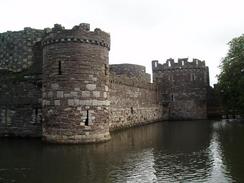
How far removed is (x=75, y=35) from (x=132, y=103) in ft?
45.5

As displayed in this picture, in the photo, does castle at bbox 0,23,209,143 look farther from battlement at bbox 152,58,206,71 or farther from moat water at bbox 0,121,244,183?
battlement at bbox 152,58,206,71

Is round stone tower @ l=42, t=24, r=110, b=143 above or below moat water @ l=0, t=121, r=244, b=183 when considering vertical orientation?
above

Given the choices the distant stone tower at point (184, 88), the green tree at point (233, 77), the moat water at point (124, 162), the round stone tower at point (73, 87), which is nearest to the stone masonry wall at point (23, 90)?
the round stone tower at point (73, 87)

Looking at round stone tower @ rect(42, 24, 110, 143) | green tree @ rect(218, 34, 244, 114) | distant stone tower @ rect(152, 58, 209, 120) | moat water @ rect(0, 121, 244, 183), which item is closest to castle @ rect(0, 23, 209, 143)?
round stone tower @ rect(42, 24, 110, 143)

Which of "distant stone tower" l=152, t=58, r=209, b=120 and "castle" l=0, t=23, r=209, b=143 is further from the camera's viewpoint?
"distant stone tower" l=152, t=58, r=209, b=120

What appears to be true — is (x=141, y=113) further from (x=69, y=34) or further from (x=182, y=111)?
(x=69, y=34)

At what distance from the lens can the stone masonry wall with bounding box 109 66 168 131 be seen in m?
25.3

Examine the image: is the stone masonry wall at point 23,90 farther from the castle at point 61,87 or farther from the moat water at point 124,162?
the moat water at point 124,162

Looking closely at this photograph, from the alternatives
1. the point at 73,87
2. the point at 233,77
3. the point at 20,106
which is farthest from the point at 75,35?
the point at 233,77

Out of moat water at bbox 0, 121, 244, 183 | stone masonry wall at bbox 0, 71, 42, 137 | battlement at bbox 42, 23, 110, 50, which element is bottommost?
moat water at bbox 0, 121, 244, 183

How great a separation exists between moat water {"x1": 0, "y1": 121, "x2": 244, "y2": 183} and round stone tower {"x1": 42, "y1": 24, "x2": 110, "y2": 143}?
116cm

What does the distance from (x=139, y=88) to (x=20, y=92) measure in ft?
48.5

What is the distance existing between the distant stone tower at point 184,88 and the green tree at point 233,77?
28.0 feet

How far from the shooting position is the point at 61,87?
17.1 m
